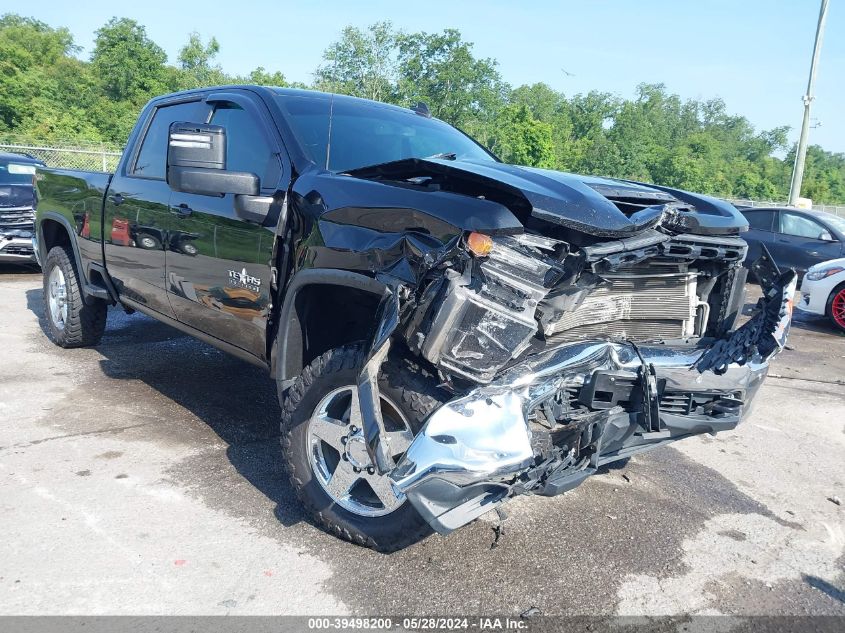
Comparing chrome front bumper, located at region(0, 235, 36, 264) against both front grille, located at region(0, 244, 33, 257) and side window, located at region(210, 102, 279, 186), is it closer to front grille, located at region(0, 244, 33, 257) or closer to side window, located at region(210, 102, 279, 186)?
front grille, located at region(0, 244, 33, 257)

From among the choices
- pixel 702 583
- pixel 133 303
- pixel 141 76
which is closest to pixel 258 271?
pixel 133 303

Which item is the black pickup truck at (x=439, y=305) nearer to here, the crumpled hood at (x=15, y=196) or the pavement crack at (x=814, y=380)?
the pavement crack at (x=814, y=380)

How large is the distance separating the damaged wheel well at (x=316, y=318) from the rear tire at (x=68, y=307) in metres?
3.33

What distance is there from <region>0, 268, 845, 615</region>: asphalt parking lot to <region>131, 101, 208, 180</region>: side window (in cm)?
159

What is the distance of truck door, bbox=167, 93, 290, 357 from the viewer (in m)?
3.71

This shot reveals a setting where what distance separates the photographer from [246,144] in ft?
13.3

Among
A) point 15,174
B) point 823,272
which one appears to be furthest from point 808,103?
point 15,174

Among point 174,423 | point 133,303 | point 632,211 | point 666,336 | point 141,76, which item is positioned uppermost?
point 141,76

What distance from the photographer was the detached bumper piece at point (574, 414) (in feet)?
8.36

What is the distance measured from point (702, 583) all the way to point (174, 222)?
3410 mm

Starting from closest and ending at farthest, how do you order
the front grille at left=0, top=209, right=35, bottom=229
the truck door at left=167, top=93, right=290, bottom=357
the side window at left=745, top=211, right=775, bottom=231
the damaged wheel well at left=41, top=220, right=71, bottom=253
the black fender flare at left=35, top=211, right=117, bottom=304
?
1. the truck door at left=167, top=93, right=290, bottom=357
2. the black fender flare at left=35, top=211, right=117, bottom=304
3. the damaged wheel well at left=41, top=220, right=71, bottom=253
4. the front grille at left=0, top=209, right=35, bottom=229
5. the side window at left=745, top=211, right=775, bottom=231

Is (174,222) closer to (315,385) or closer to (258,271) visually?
(258,271)

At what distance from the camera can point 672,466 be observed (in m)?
4.45

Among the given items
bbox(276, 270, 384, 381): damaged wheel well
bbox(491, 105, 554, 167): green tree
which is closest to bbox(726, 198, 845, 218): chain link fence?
bbox(491, 105, 554, 167): green tree
